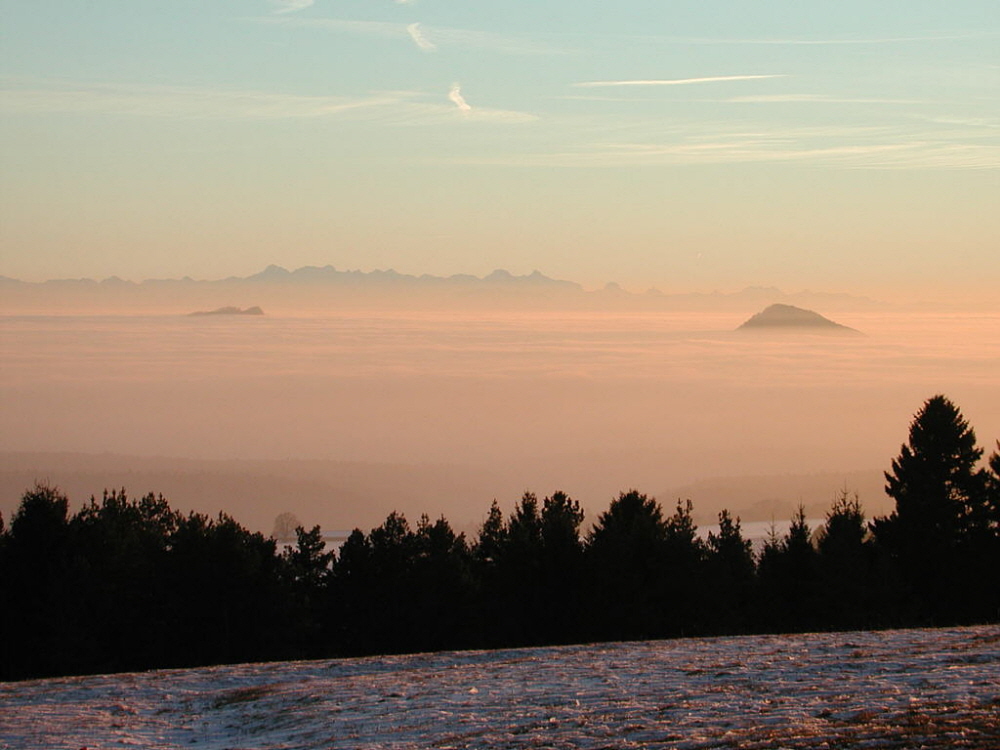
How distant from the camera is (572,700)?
23.5m

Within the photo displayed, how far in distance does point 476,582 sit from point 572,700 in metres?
42.2

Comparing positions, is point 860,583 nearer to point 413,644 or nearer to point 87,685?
point 413,644

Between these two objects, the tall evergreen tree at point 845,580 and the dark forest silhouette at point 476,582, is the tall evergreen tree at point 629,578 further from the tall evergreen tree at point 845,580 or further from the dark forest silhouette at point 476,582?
the tall evergreen tree at point 845,580

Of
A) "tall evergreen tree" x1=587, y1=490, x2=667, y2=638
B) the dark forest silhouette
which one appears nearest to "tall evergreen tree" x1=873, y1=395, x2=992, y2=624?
the dark forest silhouette

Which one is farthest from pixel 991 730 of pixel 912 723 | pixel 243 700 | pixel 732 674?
pixel 243 700

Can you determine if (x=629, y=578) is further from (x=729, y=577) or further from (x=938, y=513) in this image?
(x=938, y=513)

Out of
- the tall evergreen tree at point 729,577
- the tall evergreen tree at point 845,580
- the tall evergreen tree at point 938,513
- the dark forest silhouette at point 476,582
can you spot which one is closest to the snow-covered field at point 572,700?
the dark forest silhouette at point 476,582

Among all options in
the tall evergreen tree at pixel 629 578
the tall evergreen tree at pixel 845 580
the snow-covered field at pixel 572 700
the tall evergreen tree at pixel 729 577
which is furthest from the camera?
the tall evergreen tree at pixel 729 577

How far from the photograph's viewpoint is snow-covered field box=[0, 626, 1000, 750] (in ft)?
62.4

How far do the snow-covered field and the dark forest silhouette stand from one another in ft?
86.7

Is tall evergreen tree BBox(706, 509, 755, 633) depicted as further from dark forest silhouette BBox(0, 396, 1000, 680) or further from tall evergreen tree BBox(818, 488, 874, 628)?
tall evergreen tree BBox(818, 488, 874, 628)

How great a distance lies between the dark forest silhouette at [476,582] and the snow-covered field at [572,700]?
26.4 metres

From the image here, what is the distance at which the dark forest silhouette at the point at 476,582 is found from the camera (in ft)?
189

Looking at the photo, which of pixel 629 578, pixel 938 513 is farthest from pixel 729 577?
pixel 938 513
